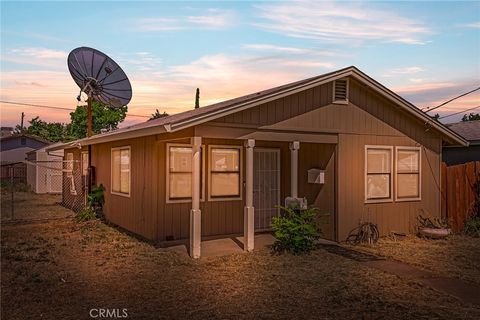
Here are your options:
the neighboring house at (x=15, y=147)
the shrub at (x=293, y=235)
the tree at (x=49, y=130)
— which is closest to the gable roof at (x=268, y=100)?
the shrub at (x=293, y=235)

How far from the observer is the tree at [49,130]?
47.6 metres

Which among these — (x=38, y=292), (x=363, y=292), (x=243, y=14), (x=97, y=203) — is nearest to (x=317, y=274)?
(x=363, y=292)

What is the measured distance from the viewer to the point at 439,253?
8.83 metres

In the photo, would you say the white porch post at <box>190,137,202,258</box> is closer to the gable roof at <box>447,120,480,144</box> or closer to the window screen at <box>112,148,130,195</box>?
the window screen at <box>112,148,130,195</box>

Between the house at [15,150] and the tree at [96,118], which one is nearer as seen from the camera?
the house at [15,150]

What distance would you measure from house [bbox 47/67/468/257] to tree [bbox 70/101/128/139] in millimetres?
38632

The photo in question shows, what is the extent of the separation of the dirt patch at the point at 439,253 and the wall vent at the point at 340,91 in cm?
342

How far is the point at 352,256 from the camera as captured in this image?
8414 mm

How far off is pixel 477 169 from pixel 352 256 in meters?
5.49

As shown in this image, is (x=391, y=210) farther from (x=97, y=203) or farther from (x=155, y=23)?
(x=97, y=203)

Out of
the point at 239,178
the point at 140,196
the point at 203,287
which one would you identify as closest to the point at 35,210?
the point at 140,196

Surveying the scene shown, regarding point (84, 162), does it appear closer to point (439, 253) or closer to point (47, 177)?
point (47, 177)

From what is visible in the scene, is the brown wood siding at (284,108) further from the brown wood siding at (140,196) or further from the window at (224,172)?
the brown wood siding at (140,196)

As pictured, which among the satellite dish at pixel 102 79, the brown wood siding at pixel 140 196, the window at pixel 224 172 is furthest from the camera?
the satellite dish at pixel 102 79
